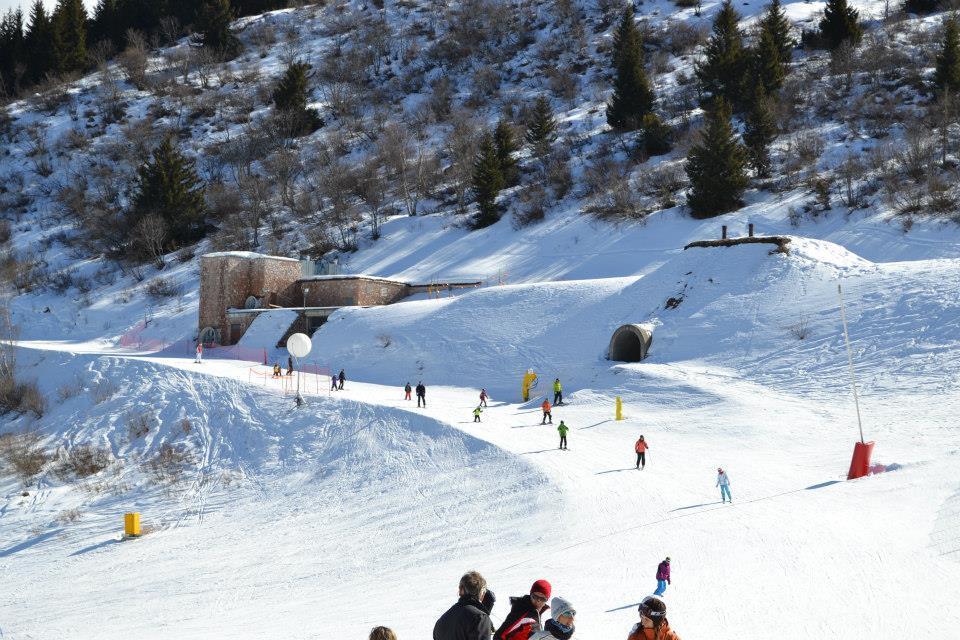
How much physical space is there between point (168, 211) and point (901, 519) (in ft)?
172

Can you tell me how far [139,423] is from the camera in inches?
1011

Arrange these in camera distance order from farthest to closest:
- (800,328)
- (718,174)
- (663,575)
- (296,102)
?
1. (296,102)
2. (718,174)
3. (800,328)
4. (663,575)

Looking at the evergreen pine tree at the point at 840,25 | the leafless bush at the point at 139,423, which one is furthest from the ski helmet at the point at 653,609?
the evergreen pine tree at the point at 840,25

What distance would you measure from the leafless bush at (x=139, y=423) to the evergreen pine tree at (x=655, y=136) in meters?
37.1

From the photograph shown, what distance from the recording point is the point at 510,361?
96.2ft

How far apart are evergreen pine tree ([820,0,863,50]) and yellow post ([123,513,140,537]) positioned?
58.1m

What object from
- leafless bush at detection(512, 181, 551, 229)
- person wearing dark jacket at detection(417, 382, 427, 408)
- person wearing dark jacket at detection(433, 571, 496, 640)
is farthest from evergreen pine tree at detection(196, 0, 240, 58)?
person wearing dark jacket at detection(433, 571, 496, 640)

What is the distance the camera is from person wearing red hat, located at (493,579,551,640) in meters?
4.75

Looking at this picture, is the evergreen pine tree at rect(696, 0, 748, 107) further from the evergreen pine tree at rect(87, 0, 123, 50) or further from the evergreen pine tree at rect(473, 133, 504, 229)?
the evergreen pine tree at rect(87, 0, 123, 50)

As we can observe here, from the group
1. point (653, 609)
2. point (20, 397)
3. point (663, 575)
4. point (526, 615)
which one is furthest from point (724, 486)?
point (20, 397)

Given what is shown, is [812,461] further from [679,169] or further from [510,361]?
[679,169]

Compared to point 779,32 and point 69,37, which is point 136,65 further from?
point 779,32

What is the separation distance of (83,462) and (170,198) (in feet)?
112

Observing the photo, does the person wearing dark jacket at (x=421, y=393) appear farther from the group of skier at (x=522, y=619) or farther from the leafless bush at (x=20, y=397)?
the group of skier at (x=522, y=619)
